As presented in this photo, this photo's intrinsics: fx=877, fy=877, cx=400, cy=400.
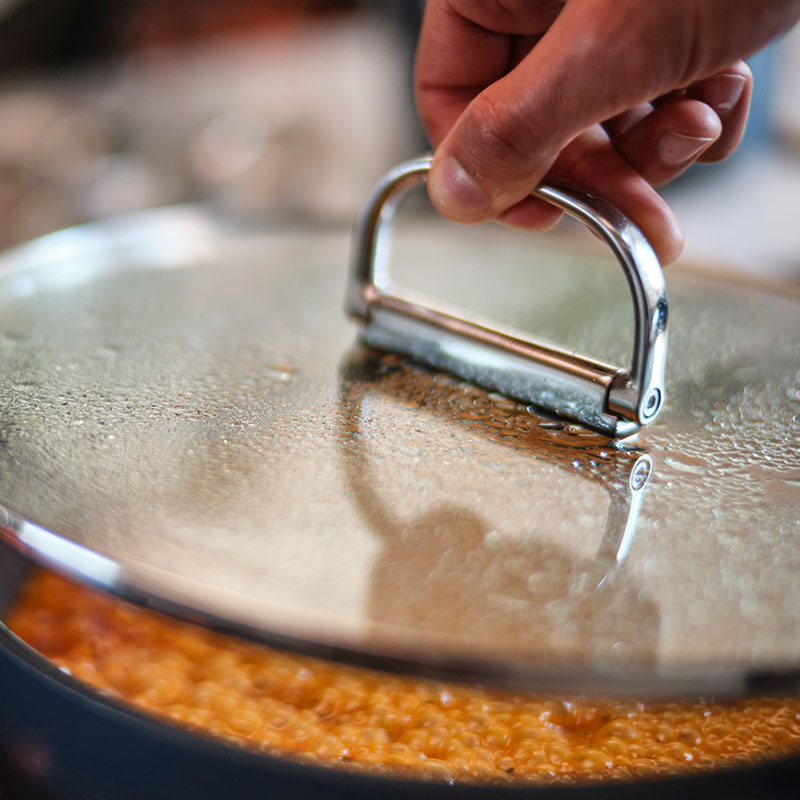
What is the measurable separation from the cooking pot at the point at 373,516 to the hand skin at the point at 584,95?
181mm

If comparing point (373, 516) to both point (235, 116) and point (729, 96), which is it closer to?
point (729, 96)

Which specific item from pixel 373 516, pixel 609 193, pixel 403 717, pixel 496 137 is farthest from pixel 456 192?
pixel 403 717

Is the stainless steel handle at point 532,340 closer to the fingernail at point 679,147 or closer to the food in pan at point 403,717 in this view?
the fingernail at point 679,147

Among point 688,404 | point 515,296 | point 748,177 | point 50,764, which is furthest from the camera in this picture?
point 748,177

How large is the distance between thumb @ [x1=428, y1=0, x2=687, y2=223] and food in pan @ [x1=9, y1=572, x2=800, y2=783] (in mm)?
396

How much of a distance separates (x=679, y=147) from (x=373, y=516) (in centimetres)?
45

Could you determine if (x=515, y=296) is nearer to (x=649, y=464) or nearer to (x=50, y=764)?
(x=649, y=464)

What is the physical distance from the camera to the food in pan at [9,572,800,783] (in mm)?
705

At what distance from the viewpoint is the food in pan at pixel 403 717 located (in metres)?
0.70

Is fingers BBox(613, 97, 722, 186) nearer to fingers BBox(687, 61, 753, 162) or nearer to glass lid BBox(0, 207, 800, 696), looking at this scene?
fingers BBox(687, 61, 753, 162)

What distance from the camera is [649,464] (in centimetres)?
69

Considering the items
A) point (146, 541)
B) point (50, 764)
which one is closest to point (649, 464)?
point (146, 541)

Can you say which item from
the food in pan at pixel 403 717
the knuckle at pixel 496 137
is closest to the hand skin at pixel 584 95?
the knuckle at pixel 496 137

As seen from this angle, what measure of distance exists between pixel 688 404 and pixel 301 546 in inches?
15.6
